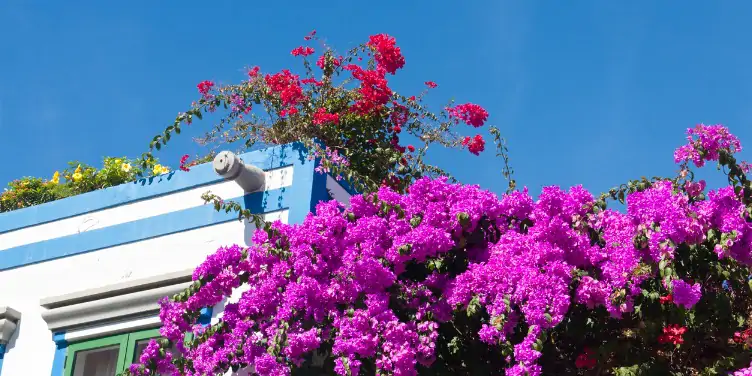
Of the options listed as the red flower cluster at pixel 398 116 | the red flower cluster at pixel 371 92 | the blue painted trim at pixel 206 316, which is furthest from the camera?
the red flower cluster at pixel 398 116

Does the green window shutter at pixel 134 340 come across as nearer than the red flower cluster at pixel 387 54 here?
Yes

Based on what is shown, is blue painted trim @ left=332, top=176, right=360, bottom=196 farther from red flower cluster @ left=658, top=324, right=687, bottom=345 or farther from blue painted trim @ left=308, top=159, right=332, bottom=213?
red flower cluster @ left=658, top=324, right=687, bottom=345

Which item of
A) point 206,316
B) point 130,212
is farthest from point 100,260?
point 206,316

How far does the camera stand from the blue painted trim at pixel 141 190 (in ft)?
26.3

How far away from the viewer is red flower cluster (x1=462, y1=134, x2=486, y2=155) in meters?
8.64

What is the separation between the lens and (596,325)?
6328 mm

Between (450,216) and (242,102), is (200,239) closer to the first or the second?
(242,102)

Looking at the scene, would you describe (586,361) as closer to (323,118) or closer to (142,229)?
(323,118)

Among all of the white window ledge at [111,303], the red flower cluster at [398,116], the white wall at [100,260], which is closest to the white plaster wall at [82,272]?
the white wall at [100,260]

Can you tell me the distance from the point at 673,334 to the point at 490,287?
112cm

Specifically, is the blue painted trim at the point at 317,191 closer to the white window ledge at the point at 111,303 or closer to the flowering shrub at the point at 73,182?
the white window ledge at the point at 111,303

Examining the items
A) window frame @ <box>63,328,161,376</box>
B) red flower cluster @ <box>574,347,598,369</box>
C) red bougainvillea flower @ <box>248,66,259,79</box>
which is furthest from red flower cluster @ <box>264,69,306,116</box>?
red flower cluster @ <box>574,347,598,369</box>

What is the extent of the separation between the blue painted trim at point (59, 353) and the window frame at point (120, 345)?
0.11 ft

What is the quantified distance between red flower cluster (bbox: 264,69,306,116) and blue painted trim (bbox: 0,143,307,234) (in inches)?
20.0
